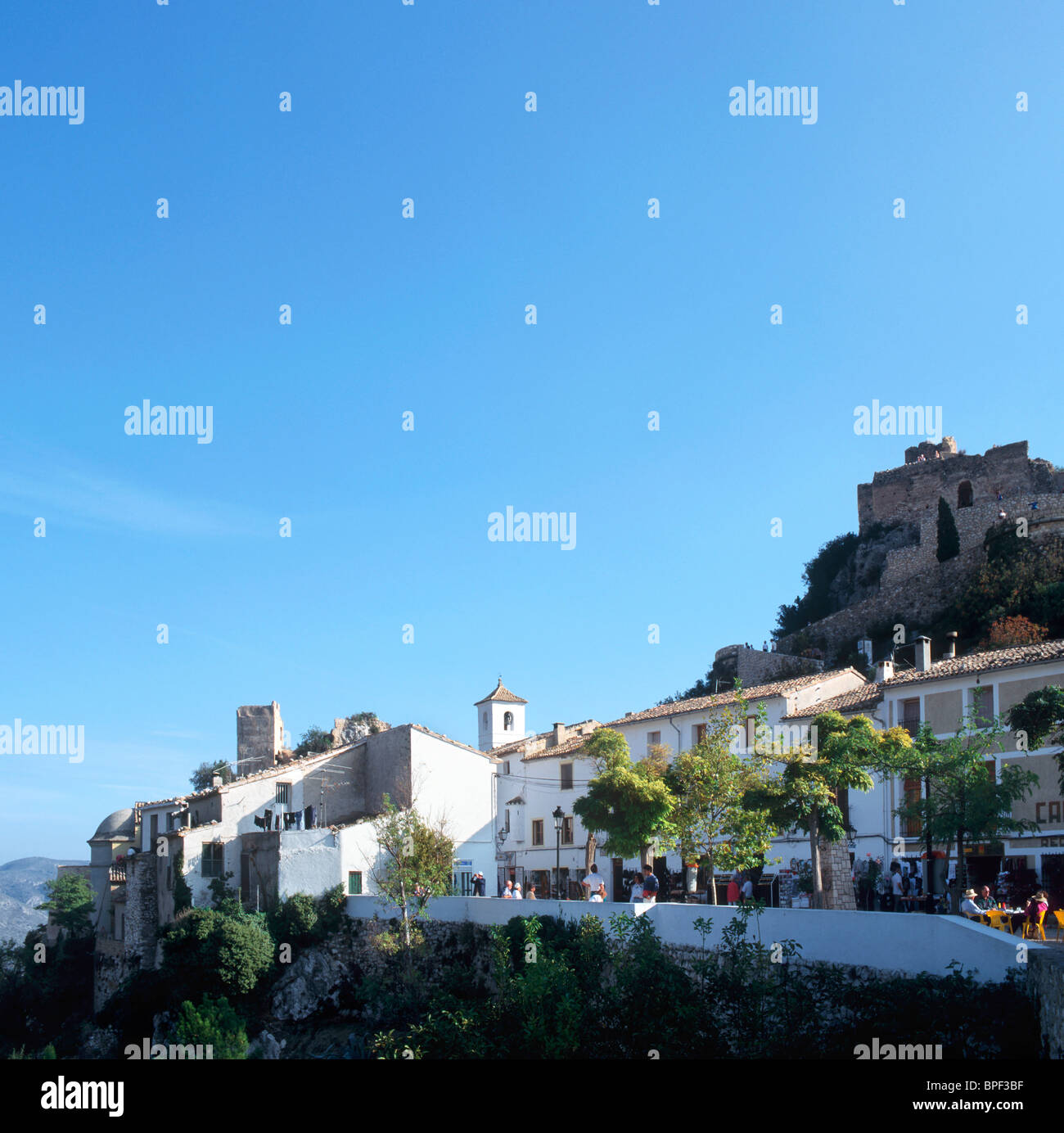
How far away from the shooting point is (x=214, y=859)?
40.4 meters

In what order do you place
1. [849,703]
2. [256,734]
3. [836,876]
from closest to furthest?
1. [836,876]
2. [849,703]
3. [256,734]

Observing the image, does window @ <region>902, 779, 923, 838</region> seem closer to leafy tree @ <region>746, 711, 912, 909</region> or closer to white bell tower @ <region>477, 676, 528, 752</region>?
leafy tree @ <region>746, 711, 912, 909</region>

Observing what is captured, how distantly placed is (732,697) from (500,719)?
14314 mm

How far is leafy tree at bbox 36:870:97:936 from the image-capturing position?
182 feet

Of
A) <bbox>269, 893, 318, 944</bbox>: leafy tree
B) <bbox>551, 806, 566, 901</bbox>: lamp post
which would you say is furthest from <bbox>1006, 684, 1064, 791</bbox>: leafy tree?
<bbox>269, 893, 318, 944</bbox>: leafy tree

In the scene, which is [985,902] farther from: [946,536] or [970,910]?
[946,536]

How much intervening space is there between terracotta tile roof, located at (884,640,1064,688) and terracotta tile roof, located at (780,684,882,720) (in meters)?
0.80

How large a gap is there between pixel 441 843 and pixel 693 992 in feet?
60.3

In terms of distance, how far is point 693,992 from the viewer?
70.7ft

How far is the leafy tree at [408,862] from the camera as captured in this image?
3488cm

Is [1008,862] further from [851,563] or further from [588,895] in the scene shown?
[851,563]

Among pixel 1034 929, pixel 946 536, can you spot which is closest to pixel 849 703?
pixel 1034 929

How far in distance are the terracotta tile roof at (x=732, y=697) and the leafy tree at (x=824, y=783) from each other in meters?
12.2
